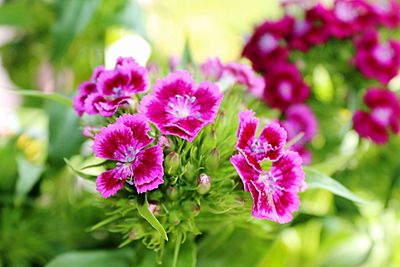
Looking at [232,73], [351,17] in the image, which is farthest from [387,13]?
[232,73]

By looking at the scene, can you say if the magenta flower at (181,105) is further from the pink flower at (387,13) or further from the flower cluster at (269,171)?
the pink flower at (387,13)

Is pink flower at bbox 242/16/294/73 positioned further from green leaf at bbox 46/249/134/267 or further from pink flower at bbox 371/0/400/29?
green leaf at bbox 46/249/134/267

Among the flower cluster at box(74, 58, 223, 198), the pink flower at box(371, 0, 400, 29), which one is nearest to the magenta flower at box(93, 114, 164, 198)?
the flower cluster at box(74, 58, 223, 198)

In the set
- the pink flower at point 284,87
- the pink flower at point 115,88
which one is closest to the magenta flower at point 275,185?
the pink flower at point 115,88

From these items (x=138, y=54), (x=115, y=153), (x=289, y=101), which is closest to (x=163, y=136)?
(x=115, y=153)

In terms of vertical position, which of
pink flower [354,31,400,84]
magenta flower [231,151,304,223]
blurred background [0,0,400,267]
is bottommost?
blurred background [0,0,400,267]

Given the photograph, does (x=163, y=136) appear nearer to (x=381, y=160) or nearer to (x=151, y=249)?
(x=151, y=249)

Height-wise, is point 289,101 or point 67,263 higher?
point 289,101
